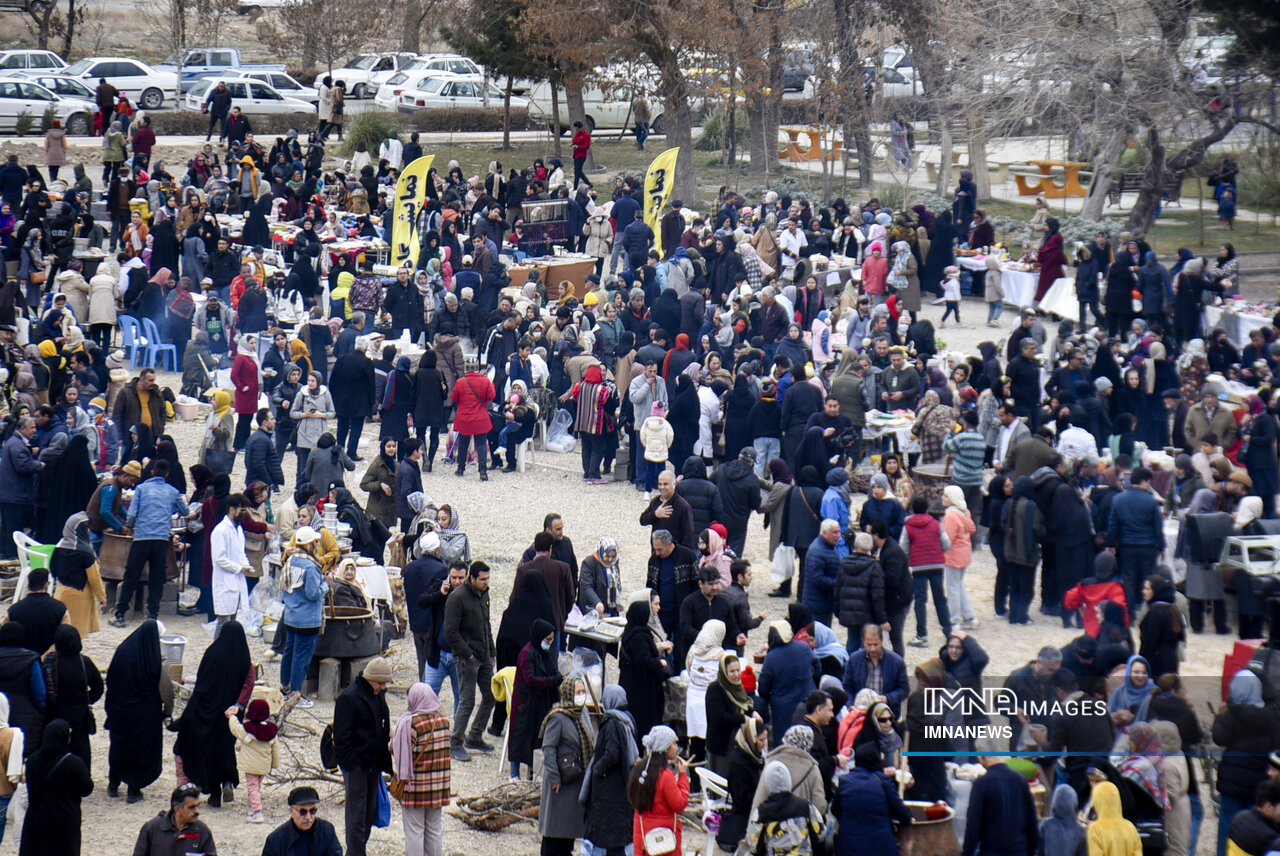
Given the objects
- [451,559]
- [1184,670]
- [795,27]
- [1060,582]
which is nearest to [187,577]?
[451,559]

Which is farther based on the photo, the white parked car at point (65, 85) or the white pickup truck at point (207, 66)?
the white pickup truck at point (207, 66)

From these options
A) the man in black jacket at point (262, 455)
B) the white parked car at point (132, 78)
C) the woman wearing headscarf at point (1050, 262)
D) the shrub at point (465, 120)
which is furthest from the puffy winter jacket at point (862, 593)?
the white parked car at point (132, 78)

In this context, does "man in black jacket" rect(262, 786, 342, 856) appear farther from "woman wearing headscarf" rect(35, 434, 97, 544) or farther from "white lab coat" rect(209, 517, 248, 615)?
"woman wearing headscarf" rect(35, 434, 97, 544)

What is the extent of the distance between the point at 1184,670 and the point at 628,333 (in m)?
7.83

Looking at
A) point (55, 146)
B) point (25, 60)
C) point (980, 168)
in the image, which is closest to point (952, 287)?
point (980, 168)

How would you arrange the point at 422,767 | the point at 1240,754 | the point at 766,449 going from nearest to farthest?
the point at 422,767, the point at 1240,754, the point at 766,449

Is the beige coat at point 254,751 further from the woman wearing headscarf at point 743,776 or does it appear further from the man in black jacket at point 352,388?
the man in black jacket at point 352,388

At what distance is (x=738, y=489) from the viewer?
12.9 metres

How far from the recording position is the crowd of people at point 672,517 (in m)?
8.21

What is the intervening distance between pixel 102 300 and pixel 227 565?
28.8ft

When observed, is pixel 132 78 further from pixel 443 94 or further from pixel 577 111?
pixel 577 111

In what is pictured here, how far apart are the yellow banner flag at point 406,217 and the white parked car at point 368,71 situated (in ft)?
55.5

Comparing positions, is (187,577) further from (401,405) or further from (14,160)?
(14,160)

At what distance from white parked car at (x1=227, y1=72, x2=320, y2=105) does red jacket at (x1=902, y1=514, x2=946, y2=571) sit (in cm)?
2827
